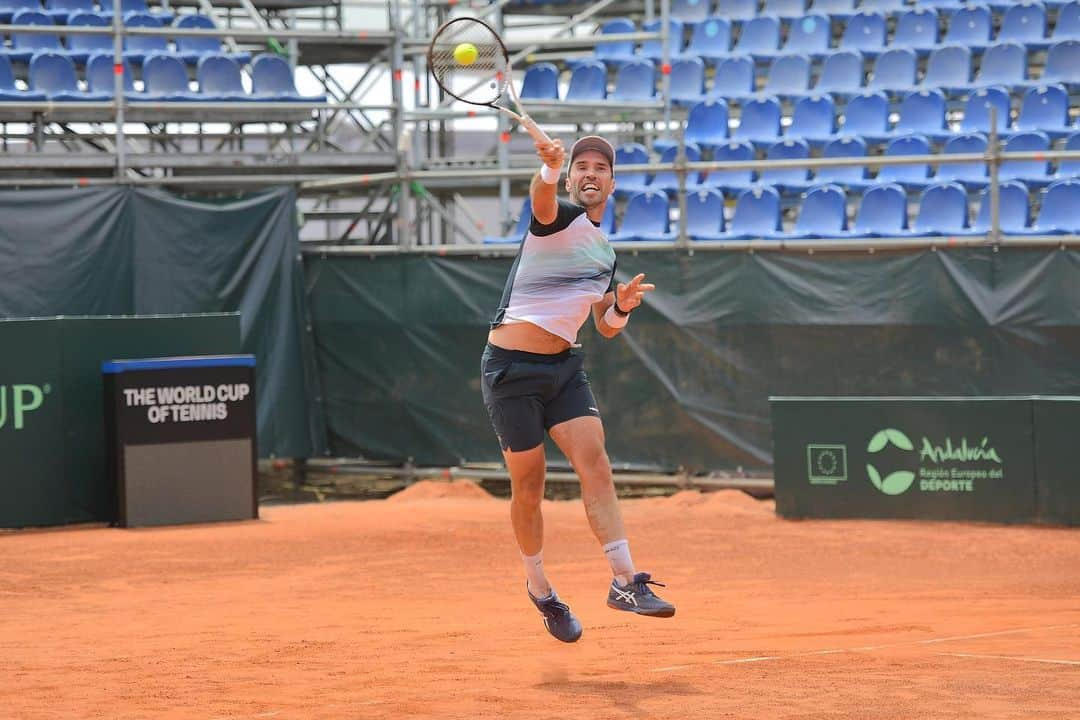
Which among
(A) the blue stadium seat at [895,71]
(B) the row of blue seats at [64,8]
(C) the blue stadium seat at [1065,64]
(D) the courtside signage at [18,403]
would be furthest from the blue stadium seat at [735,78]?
(D) the courtside signage at [18,403]

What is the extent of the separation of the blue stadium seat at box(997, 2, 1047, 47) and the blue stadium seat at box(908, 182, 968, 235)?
11.2ft

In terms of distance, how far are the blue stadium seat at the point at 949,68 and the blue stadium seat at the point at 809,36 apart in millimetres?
1296

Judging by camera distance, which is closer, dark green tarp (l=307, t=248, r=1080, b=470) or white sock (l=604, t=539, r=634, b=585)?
white sock (l=604, t=539, r=634, b=585)

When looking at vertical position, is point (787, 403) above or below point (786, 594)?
above

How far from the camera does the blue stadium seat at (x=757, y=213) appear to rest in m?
15.4

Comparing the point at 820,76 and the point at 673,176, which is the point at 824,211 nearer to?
the point at 673,176

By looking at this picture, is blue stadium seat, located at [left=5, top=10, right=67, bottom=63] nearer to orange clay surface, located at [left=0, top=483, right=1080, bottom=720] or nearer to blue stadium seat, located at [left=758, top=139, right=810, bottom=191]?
orange clay surface, located at [left=0, top=483, right=1080, bottom=720]

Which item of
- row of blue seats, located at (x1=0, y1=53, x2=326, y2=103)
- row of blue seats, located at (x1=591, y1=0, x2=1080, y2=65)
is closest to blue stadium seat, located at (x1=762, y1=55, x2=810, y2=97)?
row of blue seats, located at (x1=591, y1=0, x2=1080, y2=65)

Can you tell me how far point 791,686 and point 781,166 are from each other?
8.05 m

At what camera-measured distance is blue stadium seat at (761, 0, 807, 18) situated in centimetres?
1878

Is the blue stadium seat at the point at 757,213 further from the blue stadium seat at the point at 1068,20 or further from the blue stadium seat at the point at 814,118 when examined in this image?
the blue stadium seat at the point at 1068,20

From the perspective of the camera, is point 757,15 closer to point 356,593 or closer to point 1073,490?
point 1073,490

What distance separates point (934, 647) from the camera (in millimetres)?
6820

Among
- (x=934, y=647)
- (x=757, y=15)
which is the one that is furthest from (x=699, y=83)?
(x=934, y=647)
